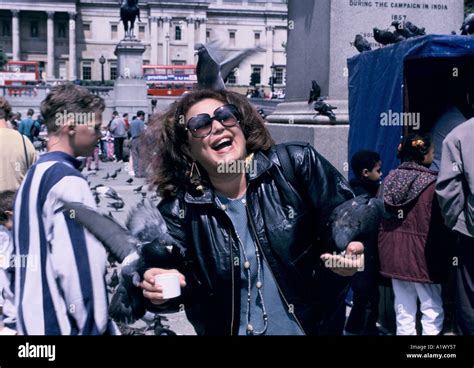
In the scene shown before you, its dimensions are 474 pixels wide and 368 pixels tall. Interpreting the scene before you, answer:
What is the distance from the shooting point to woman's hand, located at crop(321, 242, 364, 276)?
2.56 metres

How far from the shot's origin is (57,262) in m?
2.84

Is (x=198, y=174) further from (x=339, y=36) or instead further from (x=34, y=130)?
(x=34, y=130)

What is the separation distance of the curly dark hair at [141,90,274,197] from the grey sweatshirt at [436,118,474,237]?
7.29ft

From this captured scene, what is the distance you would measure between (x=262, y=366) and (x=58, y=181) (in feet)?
3.71

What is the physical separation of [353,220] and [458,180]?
2.31 metres

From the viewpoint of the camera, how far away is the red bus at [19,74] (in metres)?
68.1

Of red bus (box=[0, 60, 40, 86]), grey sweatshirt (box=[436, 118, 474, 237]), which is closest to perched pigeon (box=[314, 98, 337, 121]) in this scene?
grey sweatshirt (box=[436, 118, 474, 237])

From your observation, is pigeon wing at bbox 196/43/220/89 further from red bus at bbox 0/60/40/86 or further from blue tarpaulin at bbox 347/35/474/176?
red bus at bbox 0/60/40/86

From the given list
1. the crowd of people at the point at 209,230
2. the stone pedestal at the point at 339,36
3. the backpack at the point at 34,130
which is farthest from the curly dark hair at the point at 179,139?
the backpack at the point at 34,130

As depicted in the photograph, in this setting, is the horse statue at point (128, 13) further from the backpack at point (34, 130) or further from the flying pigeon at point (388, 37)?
the flying pigeon at point (388, 37)

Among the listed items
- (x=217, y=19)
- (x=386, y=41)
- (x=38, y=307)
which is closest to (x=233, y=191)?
(x=38, y=307)

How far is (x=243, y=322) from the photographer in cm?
268

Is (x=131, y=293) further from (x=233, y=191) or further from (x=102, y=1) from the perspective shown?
(x=102, y=1)

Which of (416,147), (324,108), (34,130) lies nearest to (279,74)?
(34,130)
